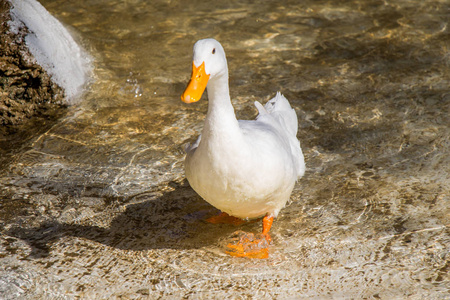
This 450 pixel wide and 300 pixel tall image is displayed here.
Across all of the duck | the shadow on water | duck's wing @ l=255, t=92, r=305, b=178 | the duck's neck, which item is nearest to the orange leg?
the duck

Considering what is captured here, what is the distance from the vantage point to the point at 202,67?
3074mm

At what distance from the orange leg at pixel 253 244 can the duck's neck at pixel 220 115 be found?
90 centimetres

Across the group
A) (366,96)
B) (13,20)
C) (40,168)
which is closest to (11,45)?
(13,20)

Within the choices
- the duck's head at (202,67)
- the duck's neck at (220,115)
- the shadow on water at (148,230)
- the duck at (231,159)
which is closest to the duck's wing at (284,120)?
the duck at (231,159)

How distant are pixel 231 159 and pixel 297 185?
4.63ft

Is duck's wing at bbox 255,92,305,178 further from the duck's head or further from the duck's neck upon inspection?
the duck's head

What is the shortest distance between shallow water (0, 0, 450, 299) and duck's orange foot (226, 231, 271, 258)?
8cm

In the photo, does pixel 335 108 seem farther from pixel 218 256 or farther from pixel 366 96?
pixel 218 256

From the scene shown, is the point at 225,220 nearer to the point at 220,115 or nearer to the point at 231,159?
the point at 231,159

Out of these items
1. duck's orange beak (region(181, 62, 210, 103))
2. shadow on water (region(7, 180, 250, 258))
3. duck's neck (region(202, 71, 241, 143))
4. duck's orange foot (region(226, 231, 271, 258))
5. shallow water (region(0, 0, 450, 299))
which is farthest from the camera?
shadow on water (region(7, 180, 250, 258))

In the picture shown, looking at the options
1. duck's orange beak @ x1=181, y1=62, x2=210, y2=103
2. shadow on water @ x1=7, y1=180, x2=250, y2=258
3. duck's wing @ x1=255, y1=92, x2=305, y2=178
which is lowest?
shadow on water @ x1=7, y1=180, x2=250, y2=258

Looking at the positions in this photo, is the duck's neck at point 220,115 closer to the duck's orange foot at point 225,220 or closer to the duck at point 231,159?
the duck at point 231,159

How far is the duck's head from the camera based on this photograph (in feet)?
→ 9.91

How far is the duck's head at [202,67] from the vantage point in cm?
302
